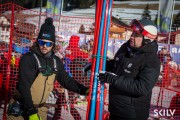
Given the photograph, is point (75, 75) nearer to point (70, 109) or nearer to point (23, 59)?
point (70, 109)

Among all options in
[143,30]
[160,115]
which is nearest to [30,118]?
[143,30]

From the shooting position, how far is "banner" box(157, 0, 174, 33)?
52.4 feet

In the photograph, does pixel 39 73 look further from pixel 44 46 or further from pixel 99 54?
pixel 99 54

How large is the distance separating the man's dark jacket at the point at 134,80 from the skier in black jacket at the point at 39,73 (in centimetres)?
54

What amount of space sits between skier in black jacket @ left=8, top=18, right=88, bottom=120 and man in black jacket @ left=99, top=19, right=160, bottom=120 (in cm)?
57

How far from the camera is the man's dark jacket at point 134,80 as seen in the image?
2.81 m

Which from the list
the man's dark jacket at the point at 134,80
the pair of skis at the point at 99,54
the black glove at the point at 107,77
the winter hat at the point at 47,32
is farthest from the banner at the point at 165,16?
the black glove at the point at 107,77

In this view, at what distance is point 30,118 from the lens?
122 inches

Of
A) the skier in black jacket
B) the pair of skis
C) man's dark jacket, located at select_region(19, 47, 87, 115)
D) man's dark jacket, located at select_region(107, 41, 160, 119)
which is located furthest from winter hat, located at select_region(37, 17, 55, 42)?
man's dark jacket, located at select_region(107, 41, 160, 119)

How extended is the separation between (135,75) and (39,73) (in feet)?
3.28

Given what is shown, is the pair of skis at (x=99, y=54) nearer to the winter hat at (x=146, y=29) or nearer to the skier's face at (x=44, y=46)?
the winter hat at (x=146, y=29)

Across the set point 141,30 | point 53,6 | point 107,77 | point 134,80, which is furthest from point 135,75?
point 53,6

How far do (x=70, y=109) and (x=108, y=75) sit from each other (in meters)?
3.56

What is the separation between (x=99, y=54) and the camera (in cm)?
295
